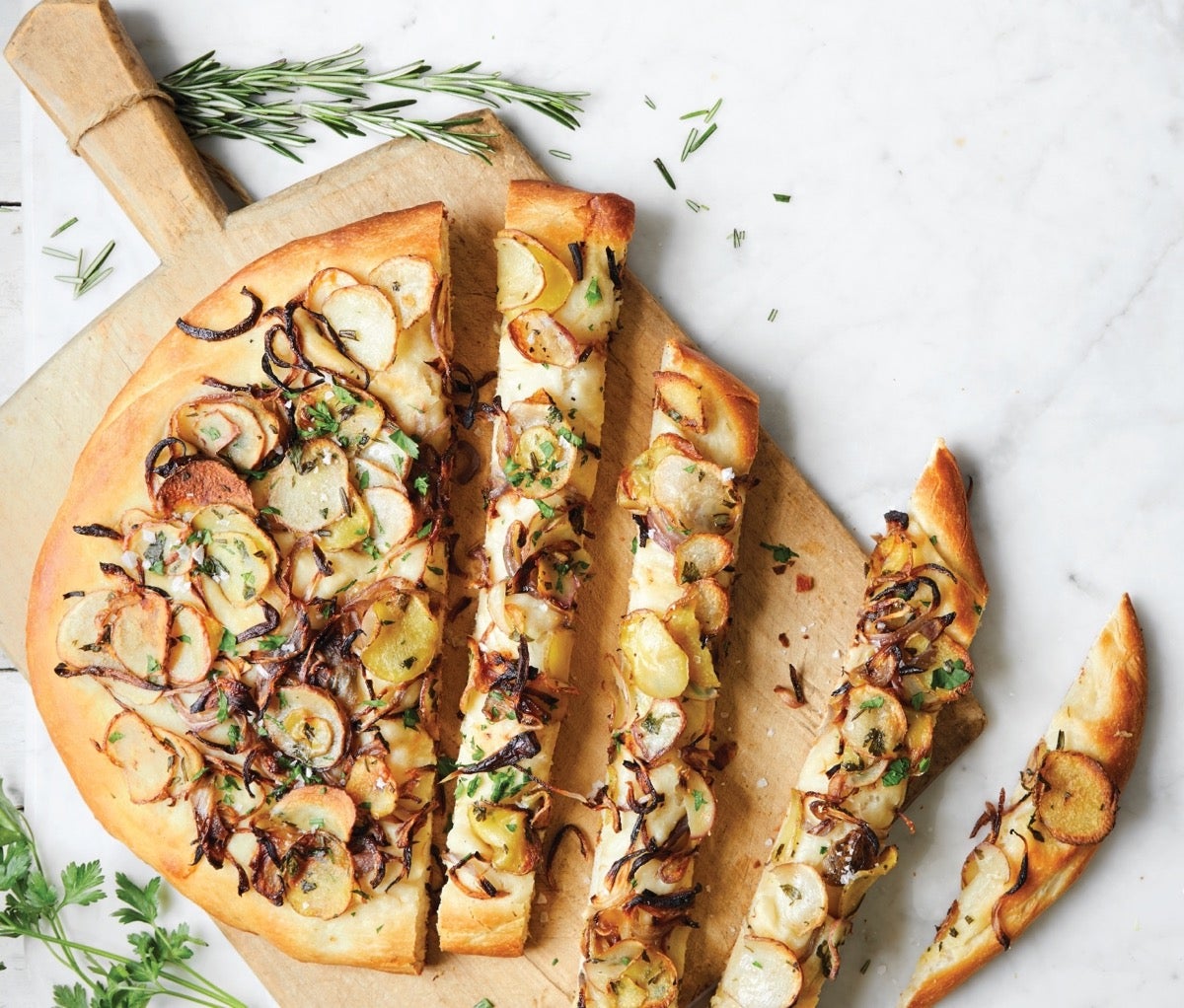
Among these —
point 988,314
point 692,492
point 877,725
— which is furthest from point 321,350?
point 988,314

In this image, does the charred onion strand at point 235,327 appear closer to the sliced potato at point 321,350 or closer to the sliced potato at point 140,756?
the sliced potato at point 321,350

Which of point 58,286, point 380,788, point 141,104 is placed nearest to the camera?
point 380,788

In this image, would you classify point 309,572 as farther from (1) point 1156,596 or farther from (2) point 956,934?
(1) point 1156,596

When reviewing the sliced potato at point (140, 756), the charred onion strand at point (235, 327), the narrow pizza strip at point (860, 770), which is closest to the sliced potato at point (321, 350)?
the charred onion strand at point (235, 327)

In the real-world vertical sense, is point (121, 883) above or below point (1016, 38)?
below

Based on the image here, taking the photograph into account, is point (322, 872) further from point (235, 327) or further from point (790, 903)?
point (235, 327)

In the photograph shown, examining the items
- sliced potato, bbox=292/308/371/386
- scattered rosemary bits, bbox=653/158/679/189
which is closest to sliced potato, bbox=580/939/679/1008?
sliced potato, bbox=292/308/371/386

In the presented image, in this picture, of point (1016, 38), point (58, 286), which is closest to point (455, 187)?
point (58, 286)
